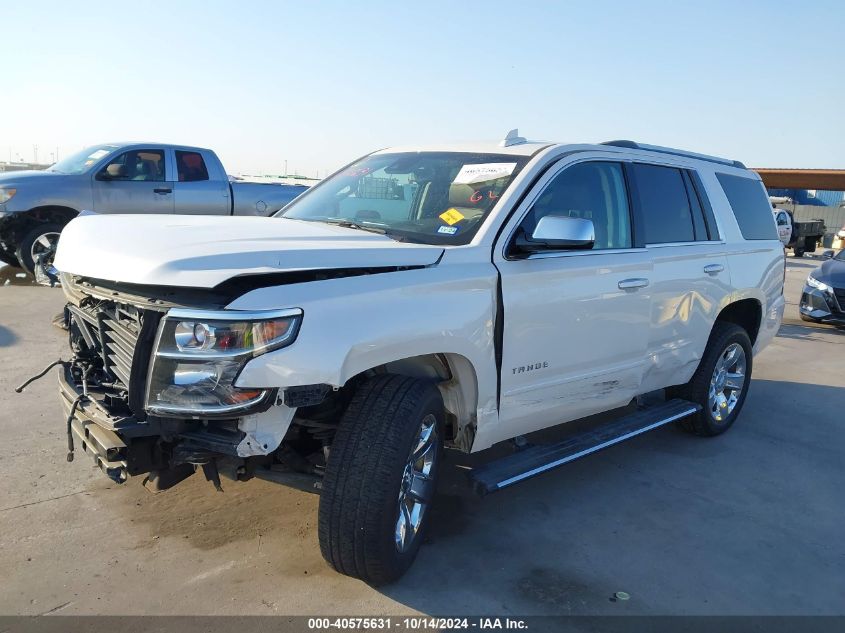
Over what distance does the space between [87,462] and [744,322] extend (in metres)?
4.94

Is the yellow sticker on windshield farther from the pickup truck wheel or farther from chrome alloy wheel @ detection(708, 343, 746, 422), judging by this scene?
chrome alloy wheel @ detection(708, 343, 746, 422)

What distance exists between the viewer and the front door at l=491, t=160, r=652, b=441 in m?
3.59

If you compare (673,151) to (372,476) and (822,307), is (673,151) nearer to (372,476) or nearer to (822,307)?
(372,476)

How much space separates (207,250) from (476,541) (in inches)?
77.3

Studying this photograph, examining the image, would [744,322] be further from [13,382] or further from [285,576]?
[13,382]

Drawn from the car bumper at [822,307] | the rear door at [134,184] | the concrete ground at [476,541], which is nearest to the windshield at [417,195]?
the concrete ground at [476,541]

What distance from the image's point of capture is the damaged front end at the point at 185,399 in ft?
8.59

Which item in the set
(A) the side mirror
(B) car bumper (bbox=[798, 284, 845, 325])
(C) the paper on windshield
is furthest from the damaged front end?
(B) car bumper (bbox=[798, 284, 845, 325])

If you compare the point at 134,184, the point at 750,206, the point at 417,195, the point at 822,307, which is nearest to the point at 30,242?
the point at 134,184

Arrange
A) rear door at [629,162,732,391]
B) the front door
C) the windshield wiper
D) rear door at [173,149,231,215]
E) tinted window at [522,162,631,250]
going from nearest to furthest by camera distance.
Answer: the front door → the windshield wiper → tinted window at [522,162,631,250] → rear door at [629,162,732,391] → rear door at [173,149,231,215]

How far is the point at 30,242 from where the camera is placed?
975 cm

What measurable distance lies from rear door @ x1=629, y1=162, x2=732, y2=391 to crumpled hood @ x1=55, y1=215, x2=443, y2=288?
6.07 feet

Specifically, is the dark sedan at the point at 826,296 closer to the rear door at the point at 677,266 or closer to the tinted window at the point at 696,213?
the rear door at the point at 677,266

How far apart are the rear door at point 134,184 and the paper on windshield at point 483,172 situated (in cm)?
767
